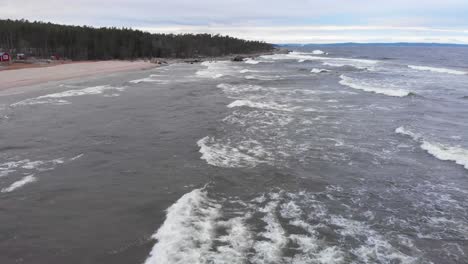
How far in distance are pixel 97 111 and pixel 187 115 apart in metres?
5.72

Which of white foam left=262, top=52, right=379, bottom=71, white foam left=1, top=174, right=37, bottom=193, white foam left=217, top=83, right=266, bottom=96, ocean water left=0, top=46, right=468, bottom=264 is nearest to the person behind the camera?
ocean water left=0, top=46, right=468, bottom=264

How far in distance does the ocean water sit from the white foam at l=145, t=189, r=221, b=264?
1.5 inches

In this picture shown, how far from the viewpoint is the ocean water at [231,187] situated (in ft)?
28.0

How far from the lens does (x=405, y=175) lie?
1362cm

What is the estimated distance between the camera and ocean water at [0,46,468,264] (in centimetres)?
852

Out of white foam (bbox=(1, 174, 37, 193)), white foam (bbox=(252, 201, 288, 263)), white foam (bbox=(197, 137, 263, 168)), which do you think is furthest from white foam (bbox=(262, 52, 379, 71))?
white foam (bbox=(1, 174, 37, 193))

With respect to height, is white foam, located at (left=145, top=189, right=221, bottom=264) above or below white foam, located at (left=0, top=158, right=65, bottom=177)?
below

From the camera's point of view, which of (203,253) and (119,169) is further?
(119,169)

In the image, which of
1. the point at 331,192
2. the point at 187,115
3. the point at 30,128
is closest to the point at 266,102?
the point at 187,115

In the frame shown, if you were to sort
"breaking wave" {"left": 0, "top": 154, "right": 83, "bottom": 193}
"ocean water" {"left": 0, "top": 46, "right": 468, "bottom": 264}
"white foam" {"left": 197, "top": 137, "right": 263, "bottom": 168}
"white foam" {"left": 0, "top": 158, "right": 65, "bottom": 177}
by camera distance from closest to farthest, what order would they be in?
"ocean water" {"left": 0, "top": 46, "right": 468, "bottom": 264} < "breaking wave" {"left": 0, "top": 154, "right": 83, "bottom": 193} < "white foam" {"left": 0, "top": 158, "right": 65, "bottom": 177} < "white foam" {"left": 197, "top": 137, "right": 263, "bottom": 168}

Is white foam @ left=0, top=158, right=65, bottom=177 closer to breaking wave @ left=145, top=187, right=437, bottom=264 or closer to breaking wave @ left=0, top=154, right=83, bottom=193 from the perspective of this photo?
breaking wave @ left=0, top=154, right=83, bottom=193

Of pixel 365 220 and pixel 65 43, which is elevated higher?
pixel 65 43

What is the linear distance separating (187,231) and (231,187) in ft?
10.4

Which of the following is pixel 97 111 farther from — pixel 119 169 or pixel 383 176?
pixel 383 176
